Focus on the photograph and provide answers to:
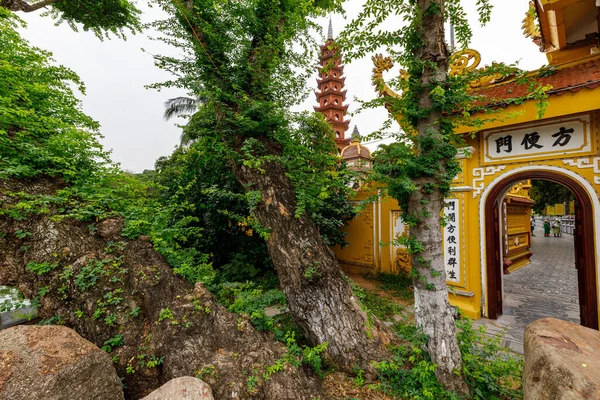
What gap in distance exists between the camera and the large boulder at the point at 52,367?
5.48 feet

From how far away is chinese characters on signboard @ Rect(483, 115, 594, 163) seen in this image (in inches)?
151

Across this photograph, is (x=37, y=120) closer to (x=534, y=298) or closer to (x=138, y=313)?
(x=138, y=313)

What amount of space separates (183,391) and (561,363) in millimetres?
2834

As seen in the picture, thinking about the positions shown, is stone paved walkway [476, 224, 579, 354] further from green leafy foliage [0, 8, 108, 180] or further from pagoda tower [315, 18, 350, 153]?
pagoda tower [315, 18, 350, 153]

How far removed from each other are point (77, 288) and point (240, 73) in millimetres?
3468

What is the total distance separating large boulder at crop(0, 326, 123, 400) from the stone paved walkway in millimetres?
4096

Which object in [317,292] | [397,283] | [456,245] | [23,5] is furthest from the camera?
[397,283]

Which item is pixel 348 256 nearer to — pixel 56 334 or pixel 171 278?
pixel 171 278

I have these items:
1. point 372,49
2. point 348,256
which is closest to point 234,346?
point 372,49

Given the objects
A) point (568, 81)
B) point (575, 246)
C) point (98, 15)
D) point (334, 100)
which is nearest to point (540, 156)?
point (568, 81)

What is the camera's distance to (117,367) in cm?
222

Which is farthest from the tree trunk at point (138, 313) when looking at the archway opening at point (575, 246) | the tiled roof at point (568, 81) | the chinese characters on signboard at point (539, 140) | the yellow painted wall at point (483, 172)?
the chinese characters on signboard at point (539, 140)

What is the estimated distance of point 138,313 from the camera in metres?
2.47

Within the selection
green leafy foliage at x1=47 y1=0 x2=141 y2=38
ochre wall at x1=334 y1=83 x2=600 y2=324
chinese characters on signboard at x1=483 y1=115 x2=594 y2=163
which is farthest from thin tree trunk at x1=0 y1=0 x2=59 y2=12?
chinese characters on signboard at x1=483 y1=115 x2=594 y2=163
